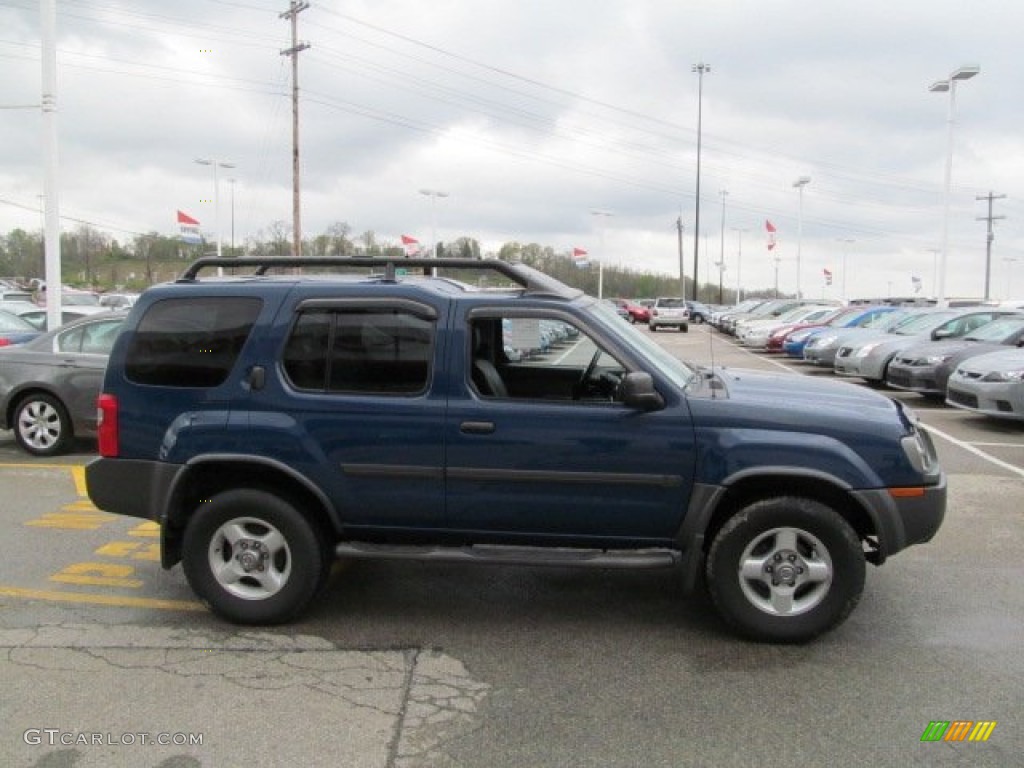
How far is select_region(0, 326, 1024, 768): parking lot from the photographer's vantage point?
3.28 metres

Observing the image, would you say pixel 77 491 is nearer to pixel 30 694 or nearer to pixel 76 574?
pixel 76 574

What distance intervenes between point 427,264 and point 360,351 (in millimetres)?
618

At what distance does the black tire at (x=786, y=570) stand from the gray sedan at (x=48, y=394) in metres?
7.43

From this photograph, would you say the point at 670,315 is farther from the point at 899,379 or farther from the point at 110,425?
the point at 110,425

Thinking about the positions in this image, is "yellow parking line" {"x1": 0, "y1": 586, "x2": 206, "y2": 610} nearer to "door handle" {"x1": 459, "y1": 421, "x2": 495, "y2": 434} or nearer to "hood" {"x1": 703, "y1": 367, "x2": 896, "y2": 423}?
"door handle" {"x1": 459, "y1": 421, "x2": 495, "y2": 434}

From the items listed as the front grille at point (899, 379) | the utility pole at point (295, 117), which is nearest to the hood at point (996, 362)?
the front grille at point (899, 379)

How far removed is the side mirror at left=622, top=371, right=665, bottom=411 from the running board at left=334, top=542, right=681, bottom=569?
761 mm

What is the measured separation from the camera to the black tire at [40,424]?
9.18 m

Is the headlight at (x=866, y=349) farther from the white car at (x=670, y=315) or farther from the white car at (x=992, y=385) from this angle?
the white car at (x=670, y=315)

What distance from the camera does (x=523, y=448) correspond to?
4219 millimetres

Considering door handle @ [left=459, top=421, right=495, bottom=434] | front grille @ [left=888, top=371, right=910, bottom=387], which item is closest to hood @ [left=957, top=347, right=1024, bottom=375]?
front grille @ [left=888, top=371, right=910, bottom=387]

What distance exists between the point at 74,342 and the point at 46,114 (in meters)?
5.22

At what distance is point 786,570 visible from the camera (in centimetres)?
419

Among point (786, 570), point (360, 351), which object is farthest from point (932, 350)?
point (360, 351)
